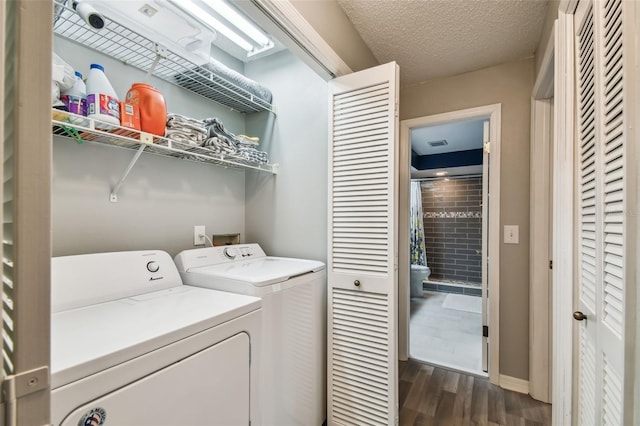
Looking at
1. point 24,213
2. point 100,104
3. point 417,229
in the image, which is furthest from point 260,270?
point 417,229

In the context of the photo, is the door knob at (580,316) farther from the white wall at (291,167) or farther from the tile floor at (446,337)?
the tile floor at (446,337)

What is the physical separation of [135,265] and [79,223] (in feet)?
1.09

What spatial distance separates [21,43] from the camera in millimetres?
358

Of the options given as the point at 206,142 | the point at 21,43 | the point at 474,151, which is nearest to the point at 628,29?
the point at 21,43

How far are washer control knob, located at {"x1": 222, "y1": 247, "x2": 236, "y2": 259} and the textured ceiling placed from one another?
1604 mm

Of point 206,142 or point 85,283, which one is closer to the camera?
point 85,283

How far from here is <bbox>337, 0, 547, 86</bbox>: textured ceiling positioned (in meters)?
1.57

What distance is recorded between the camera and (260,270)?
148cm

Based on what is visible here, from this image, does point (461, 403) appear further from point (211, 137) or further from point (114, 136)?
point (114, 136)

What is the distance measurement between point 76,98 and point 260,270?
1.08 metres

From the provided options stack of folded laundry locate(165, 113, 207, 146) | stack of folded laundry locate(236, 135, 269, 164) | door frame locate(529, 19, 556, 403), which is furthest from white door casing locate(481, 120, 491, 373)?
stack of folded laundry locate(165, 113, 207, 146)

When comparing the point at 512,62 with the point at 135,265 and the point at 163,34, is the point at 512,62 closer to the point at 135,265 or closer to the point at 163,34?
the point at 163,34

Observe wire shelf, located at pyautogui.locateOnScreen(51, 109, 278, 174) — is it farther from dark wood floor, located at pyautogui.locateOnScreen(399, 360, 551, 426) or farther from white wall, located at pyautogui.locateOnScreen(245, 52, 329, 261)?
dark wood floor, located at pyautogui.locateOnScreen(399, 360, 551, 426)

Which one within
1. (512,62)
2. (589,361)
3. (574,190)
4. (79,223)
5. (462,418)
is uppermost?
(512,62)
